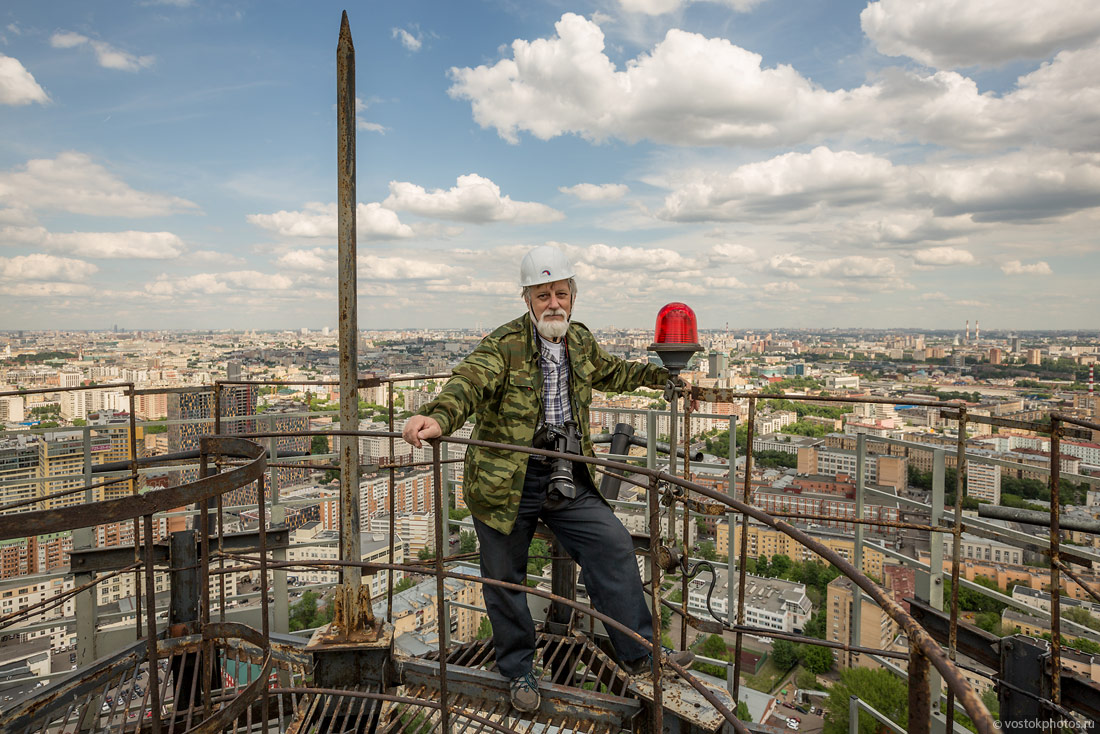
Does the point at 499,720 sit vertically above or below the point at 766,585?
above

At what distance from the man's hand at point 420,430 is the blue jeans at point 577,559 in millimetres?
649

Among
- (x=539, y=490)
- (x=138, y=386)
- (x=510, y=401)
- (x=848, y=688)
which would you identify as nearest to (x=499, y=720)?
(x=539, y=490)

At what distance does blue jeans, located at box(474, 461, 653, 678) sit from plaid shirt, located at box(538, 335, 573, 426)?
0.88ft

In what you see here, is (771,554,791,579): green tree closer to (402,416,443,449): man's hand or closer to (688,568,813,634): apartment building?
(688,568,813,634): apartment building

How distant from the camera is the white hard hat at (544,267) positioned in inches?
118

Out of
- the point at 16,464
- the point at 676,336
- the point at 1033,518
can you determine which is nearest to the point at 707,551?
the point at 1033,518

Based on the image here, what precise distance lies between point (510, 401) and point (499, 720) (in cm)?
156

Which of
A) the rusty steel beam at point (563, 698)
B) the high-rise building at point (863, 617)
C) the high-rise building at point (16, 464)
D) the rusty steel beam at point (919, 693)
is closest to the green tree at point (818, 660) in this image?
the high-rise building at point (863, 617)

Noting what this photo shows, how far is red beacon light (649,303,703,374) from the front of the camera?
10.3ft

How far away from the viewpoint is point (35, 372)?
38.7 feet

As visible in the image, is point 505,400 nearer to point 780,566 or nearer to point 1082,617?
point 1082,617

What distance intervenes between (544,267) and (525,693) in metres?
2.08

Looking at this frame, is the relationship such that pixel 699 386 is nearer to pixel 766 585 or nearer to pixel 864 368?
pixel 766 585

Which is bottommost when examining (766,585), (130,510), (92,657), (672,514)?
(766,585)
